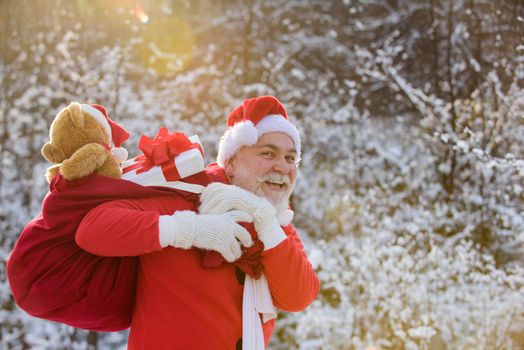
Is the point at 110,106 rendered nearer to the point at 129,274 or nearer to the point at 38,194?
the point at 38,194

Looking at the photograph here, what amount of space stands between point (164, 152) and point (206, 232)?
15.0 inches

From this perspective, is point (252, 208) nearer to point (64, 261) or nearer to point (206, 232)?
point (206, 232)

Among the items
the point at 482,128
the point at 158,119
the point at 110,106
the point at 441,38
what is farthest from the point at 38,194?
the point at 441,38

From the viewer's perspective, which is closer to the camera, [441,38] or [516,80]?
[516,80]

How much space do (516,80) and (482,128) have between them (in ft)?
6.11

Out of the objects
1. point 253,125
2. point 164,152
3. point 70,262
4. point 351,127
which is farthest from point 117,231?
point 351,127

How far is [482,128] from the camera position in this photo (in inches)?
249

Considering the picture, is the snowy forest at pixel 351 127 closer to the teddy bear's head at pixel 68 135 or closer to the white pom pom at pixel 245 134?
the white pom pom at pixel 245 134

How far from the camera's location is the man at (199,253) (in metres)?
1.61

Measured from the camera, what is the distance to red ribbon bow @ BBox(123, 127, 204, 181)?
1821 mm

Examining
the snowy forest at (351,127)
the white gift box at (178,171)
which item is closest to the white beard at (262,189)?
the white gift box at (178,171)

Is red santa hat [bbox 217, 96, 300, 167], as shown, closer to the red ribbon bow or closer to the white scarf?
the red ribbon bow

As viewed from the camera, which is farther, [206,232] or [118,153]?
[118,153]

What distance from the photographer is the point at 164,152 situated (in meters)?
1.87
